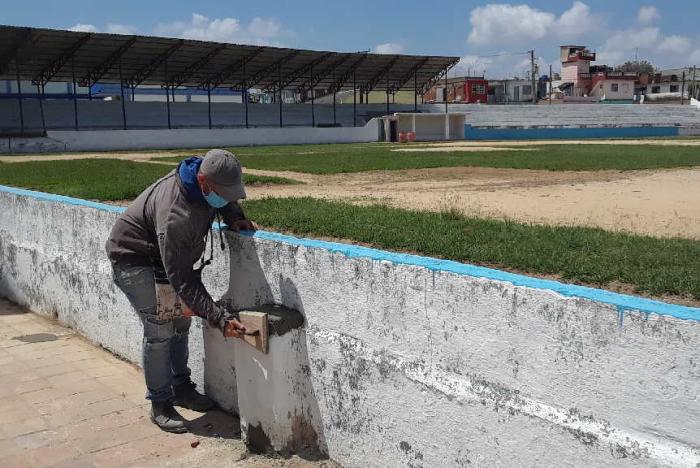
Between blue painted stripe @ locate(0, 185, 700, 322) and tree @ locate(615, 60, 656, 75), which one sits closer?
blue painted stripe @ locate(0, 185, 700, 322)

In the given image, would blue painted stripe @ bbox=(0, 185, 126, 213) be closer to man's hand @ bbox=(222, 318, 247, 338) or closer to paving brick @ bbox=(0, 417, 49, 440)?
paving brick @ bbox=(0, 417, 49, 440)

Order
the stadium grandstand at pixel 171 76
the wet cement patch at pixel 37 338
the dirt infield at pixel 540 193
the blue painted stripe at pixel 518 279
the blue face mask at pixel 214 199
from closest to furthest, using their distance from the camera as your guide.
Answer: the blue painted stripe at pixel 518 279 → the blue face mask at pixel 214 199 → the wet cement patch at pixel 37 338 → the dirt infield at pixel 540 193 → the stadium grandstand at pixel 171 76

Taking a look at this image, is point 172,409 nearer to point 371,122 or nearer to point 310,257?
point 310,257

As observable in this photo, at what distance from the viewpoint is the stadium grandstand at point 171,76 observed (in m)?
36.9

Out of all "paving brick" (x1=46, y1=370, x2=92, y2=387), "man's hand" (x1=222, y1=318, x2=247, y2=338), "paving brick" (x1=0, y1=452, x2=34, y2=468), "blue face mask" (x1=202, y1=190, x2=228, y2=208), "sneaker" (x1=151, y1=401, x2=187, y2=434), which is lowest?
"paving brick" (x1=0, y1=452, x2=34, y2=468)

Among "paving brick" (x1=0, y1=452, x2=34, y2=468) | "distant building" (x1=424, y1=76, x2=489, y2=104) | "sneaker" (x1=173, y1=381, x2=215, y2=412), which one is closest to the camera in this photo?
"paving brick" (x1=0, y1=452, x2=34, y2=468)

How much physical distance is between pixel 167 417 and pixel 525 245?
8.36 ft

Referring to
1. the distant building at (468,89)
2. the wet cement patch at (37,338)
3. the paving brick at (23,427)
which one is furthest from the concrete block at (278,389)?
the distant building at (468,89)

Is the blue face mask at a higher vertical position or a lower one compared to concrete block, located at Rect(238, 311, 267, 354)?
higher

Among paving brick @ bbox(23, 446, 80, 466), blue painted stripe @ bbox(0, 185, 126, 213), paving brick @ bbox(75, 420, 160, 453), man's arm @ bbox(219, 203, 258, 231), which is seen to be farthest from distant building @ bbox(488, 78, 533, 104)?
paving brick @ bbox(23, 446, 80, 466)

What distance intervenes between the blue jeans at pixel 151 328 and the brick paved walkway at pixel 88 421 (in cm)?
31

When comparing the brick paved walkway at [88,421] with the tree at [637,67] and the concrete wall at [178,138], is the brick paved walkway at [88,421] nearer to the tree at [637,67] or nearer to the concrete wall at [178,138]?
the concrete wall at [178,138]

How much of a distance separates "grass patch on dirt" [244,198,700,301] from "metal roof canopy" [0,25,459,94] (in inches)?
1292

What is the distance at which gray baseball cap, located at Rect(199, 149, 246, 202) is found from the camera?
3865mm
